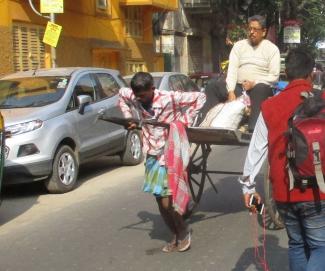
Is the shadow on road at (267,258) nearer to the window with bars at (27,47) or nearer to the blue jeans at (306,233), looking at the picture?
the blue jeans at (306,233)

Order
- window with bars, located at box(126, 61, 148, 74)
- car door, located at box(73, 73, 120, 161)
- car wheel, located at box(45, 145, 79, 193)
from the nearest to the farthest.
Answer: car wheel, located at box(45, 145, 79, 193) → car door, located at box(73, 73, 120, 161) → window with bars, located at box(126, 61, 148, 74)

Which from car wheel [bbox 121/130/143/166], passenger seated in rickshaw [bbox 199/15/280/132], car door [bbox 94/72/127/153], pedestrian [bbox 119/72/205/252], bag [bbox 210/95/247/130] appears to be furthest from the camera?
car wheel [bbox 121/130/143/166]

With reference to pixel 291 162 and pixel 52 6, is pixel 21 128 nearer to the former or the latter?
pixel 52 6

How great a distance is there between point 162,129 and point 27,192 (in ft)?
13.2

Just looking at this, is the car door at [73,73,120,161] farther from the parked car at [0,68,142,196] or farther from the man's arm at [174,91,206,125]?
the man's arm at [174,91,206,125]

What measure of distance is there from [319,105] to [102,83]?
23.8ft

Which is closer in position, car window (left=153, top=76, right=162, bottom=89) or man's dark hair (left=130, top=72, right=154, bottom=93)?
man's dark hair (left=130, top=72, right=154, bottom=93)

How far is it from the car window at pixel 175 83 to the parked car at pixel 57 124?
2.17 metres

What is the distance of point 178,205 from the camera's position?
5.46m

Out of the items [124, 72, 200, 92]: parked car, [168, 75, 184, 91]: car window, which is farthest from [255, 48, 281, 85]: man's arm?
[168, 75, 184, 91]: car window

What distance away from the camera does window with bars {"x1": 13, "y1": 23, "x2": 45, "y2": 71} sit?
1588cm

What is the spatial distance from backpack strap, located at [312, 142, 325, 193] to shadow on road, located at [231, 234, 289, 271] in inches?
72.8

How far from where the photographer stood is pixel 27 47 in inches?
647

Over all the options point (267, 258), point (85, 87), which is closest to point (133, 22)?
point (85, 87)
